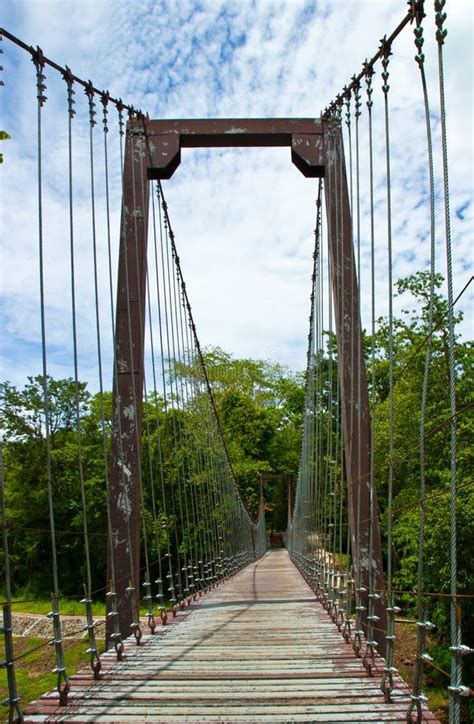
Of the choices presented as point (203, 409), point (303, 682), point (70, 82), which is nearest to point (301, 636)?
point (303, 682)

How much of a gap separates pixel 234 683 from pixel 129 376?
1.54 meters

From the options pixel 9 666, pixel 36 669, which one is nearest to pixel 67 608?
pixel 36 669

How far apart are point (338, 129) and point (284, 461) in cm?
2087

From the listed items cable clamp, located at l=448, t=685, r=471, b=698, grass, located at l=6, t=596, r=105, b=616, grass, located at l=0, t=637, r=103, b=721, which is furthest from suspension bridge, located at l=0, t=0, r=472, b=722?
grass, located at l=6, t=596, r=105, b=616

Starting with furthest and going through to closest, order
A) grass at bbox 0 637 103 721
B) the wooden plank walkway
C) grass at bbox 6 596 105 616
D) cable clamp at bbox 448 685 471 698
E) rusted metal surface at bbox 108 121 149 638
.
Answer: grass at bbox 6 596 105 616 < grass at bbox 0 637 103 721 < rusted metal surface at bbox 108 121 149 638 < the wooden plank walkway < cable clamp at bbox 448 685 471 698

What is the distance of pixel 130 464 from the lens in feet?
9.20

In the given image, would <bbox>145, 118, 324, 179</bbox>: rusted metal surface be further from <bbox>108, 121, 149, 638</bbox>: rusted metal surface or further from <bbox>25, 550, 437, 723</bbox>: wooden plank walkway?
<bbox>25, 550, 437, 723</bbox>: wooden plank walkway

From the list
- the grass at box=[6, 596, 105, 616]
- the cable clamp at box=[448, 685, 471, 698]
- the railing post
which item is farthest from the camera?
the grass at box=[6, 596, 105, 616]

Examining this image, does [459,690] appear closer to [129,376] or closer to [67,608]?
[129,376]

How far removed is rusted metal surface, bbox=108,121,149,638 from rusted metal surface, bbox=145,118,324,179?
10 centimetres

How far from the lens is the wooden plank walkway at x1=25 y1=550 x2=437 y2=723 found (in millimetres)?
1459

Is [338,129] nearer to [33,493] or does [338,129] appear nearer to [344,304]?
[344,304]

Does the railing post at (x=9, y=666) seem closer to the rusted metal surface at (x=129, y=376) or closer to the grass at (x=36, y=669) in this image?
the rusted metal surface at (x=129, y=376)

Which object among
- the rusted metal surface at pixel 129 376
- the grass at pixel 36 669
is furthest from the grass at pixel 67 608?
the rusted metal surface at pixel 129 376
